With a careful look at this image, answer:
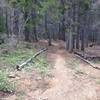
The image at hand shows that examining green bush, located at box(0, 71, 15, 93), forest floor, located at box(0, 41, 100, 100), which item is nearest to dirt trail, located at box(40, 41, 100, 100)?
forest floor, located at box(0, 41, 100, 100)

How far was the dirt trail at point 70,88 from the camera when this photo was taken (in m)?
11.5

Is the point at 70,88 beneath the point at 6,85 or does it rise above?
beneath

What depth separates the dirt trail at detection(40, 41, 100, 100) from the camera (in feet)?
37.7

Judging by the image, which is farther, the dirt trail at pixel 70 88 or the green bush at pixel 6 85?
the green bush at pixel 6 85

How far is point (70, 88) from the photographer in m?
12.8

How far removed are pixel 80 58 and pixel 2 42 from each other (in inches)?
334

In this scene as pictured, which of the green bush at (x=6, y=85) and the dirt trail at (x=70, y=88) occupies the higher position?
the green bush at (x=6, y=85)

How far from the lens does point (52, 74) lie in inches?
610

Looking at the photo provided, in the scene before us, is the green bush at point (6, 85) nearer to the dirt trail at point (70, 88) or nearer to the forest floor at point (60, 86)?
the forest floor at point (60, 86)

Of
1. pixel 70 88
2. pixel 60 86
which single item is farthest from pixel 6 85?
pixel 70 88

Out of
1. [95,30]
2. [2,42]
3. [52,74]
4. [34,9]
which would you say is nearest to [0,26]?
[2,42]

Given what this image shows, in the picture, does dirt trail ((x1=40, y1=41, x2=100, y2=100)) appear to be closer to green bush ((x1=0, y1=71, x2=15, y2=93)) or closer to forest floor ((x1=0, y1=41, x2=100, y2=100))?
forest floor ((x1=0, y1=41, x2=100, y2=100))

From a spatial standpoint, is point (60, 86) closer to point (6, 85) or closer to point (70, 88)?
point (70, 88)

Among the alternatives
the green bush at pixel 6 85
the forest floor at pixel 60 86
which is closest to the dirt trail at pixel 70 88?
the forest floor at pixel 60 86
